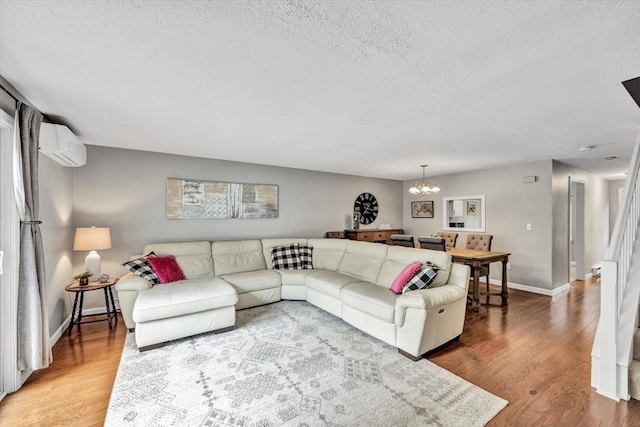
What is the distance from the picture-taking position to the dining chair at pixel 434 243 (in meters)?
3.95

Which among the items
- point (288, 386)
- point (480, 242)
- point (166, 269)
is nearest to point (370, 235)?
point (480, 242)

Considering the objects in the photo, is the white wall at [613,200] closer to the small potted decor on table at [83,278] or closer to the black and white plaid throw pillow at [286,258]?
the black and white plaid throw pillow at [286,258]

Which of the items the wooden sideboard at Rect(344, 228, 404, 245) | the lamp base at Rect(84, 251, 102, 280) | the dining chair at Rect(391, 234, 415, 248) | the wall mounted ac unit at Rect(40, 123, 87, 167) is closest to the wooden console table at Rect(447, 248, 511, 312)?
the dining chair at Rect(391, 234, 415, 248)

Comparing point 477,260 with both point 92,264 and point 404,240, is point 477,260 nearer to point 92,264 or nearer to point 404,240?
point 404,240

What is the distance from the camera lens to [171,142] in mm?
3551

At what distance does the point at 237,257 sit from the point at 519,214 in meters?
4.99

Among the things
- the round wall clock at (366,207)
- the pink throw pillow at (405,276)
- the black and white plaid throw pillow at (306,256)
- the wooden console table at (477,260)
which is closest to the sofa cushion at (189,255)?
the black and white plaid throw pillow at (306,256)

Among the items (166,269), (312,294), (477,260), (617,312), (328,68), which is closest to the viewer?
(328,68)

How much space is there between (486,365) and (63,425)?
3.15 meters

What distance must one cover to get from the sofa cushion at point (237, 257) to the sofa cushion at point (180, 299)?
34.9 inches

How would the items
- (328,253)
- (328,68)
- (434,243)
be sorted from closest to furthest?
(328,68), (434,243), (328,253)

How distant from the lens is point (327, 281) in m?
3.58

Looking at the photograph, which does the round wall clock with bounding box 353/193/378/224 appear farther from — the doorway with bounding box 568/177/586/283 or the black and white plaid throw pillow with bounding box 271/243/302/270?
the doorway with bounding box 568/177/586/283

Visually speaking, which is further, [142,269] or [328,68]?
[142,269]
